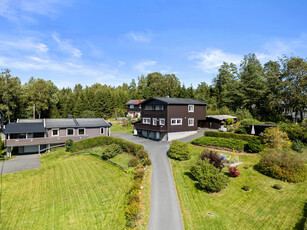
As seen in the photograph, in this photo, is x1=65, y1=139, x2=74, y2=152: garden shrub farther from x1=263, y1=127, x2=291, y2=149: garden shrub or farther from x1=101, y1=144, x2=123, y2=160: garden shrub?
x1=263, y1=127, x2=291, y2=149: garden shrub

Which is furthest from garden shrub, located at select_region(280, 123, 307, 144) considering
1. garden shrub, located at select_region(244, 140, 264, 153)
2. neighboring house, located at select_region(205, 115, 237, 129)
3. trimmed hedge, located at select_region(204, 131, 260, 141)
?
neighboring house, located at select_region(205, 115, 237, 129)

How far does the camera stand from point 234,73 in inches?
3004

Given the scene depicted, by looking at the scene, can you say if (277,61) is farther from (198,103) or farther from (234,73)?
(234,73)

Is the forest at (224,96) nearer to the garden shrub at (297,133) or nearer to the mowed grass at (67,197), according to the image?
the garden shrub at (297,133)

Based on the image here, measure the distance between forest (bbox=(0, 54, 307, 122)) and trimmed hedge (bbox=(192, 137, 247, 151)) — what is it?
23281mm

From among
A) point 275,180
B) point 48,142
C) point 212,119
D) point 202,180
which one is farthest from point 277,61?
point 48,142

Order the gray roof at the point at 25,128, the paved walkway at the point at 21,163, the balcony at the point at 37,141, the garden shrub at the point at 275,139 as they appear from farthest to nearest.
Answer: the gray roof at the point at 25,128
the balcony at the point at 37,141
the paved walkway at the point at 21,163
the garden shrub at the point at 275,139

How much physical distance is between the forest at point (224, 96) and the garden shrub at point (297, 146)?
745 inches

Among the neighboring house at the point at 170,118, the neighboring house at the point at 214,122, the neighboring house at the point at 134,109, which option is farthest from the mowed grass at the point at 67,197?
the neighboring house at the point at 134,109

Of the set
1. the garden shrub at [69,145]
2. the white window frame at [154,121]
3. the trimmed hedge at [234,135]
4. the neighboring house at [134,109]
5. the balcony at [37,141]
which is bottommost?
the garden shrub at [69,145]

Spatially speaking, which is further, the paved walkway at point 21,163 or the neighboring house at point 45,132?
the neighboring house at point 45,132

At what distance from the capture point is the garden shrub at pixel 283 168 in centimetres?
1905

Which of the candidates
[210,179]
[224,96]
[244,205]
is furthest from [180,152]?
[224,96]

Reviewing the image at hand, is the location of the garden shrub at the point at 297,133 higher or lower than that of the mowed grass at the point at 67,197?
higher
